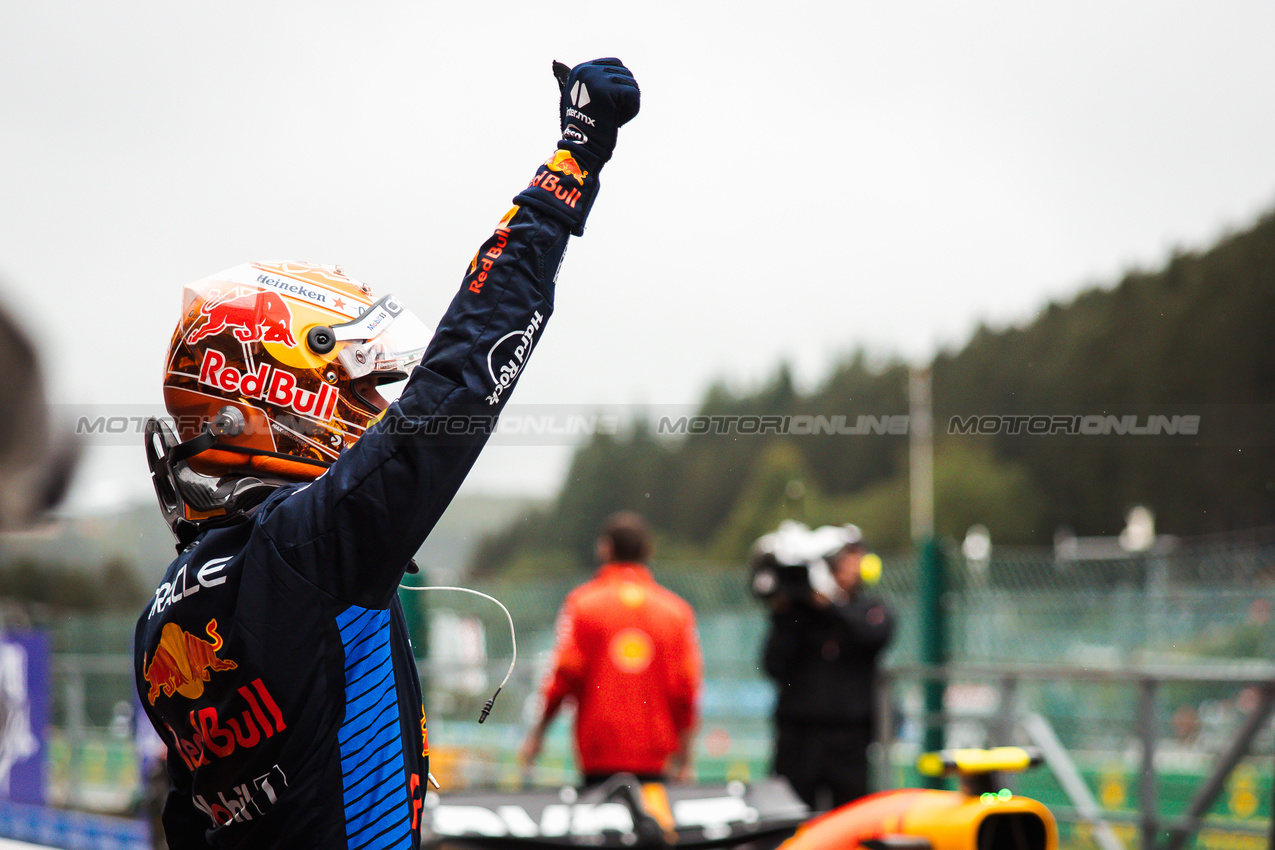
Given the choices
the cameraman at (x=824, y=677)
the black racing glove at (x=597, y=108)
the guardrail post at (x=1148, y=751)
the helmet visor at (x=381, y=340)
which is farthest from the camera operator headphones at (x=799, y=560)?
the black racing glove at (x=597, y=108)

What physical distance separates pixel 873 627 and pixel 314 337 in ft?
14.1

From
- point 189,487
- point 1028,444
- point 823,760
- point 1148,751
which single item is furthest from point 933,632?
point 1028,444

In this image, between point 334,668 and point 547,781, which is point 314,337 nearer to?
point 334,668

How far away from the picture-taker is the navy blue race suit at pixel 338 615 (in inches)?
48.6

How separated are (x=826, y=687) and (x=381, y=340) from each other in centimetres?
421

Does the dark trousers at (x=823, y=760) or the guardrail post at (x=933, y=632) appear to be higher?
the guardrail post at (x=933, y=632)

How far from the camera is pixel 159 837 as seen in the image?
12.1 feet

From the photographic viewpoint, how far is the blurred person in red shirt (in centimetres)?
469

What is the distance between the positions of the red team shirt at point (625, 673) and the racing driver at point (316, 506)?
10.5 ft

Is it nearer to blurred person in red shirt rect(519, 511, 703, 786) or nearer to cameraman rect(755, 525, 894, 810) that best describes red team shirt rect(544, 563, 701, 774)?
blurred person in red shirt rect(519, 511, 703, 786)

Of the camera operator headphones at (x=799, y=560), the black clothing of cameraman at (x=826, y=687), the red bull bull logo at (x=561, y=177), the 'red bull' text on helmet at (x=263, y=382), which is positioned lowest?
the black clothing of cameraman at (x=826, y=687)

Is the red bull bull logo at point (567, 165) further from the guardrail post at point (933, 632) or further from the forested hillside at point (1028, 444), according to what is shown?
the guardrail post at point (933, 632)

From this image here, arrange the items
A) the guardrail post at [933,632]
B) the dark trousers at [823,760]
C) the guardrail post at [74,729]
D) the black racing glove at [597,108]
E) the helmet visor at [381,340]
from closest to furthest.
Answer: the black racing glove at [597,108]
the helmet visor at [381,340]
the dark trousers at [823,760]
the guardrail post at [933,632]
the guardrail post at [74,729]

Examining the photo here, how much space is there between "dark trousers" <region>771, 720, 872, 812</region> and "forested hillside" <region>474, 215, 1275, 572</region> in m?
1.31
